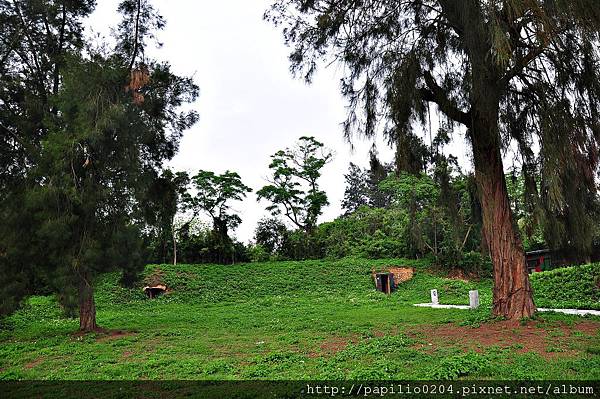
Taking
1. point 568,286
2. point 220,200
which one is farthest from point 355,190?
point 568,286

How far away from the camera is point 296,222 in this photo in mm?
29266

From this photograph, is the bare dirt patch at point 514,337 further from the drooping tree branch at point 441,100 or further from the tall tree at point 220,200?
the tall tree at point 220,200

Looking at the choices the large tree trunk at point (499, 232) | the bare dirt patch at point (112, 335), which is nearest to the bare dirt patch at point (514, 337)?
the large tree trunk at point (499, 232)

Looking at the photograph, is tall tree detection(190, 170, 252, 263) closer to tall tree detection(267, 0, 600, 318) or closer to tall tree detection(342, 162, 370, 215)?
tall tree detection(267, 0, 600, 318)

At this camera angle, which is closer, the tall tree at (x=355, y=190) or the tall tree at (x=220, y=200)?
the tall tree at (x=220, y=200)

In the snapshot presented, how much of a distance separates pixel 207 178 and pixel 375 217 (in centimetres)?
1135

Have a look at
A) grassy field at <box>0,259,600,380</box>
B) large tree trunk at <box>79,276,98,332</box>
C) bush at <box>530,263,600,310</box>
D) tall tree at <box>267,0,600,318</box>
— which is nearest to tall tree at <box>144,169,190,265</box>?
large tree trunk at <box>79,276,98,332</box>

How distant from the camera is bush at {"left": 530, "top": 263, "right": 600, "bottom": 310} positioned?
12773 millimetres

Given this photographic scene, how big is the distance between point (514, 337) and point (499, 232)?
82.9 inches

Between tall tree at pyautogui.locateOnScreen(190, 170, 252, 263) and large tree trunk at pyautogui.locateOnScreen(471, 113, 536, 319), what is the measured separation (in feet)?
63.2

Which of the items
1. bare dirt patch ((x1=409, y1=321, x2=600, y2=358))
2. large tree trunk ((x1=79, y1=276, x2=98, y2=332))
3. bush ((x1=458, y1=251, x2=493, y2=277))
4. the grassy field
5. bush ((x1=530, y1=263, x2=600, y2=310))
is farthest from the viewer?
bush ((x1=458, y1=251, x2=493, y2=277))

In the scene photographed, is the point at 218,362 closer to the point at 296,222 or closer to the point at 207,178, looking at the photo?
the point at 207,178

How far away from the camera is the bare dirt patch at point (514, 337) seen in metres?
5.80

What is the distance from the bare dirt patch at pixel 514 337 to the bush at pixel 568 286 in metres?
5.18
